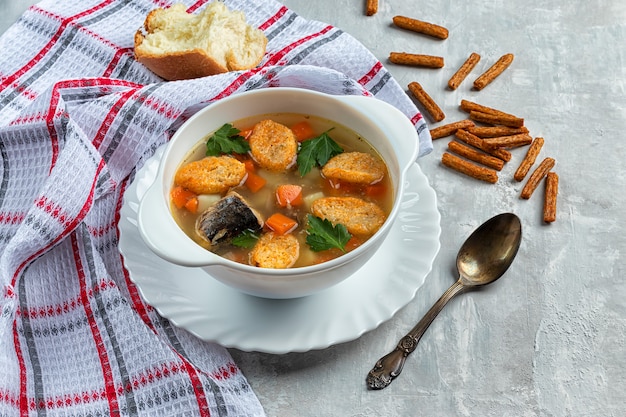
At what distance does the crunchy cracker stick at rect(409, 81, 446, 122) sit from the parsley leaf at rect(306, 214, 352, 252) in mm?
1025

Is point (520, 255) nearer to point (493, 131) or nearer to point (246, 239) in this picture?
point (493, 131)

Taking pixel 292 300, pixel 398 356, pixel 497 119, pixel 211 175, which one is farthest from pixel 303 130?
pixel 497 119

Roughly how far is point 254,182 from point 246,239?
0.84 feet

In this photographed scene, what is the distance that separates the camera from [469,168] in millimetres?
2818

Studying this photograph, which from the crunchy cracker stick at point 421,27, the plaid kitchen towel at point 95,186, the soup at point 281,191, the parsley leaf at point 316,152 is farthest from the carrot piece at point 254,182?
the crunchy cracker stick at point 421,27

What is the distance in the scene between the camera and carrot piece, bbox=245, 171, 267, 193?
2.38m

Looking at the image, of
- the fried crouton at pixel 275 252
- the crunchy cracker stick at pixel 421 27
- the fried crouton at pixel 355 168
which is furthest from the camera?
the crunchy cracker stick at pixel 421 27

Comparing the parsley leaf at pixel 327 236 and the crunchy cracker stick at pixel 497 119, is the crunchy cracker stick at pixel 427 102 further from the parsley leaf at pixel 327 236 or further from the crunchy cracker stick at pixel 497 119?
the parsley leaf at pixel 327 236

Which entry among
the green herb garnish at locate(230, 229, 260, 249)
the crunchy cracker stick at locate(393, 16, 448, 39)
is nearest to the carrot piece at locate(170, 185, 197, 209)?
the green herb garnish at locate(230, 229, 260, 249)

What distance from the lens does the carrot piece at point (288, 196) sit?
2.31m

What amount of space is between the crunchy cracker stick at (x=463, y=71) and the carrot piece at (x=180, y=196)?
4.41 feet

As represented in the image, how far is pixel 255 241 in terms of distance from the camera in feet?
7.23

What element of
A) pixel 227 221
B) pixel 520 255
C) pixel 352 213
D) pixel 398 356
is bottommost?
pixel 520 255

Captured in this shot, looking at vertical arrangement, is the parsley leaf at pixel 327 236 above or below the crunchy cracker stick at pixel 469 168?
above
